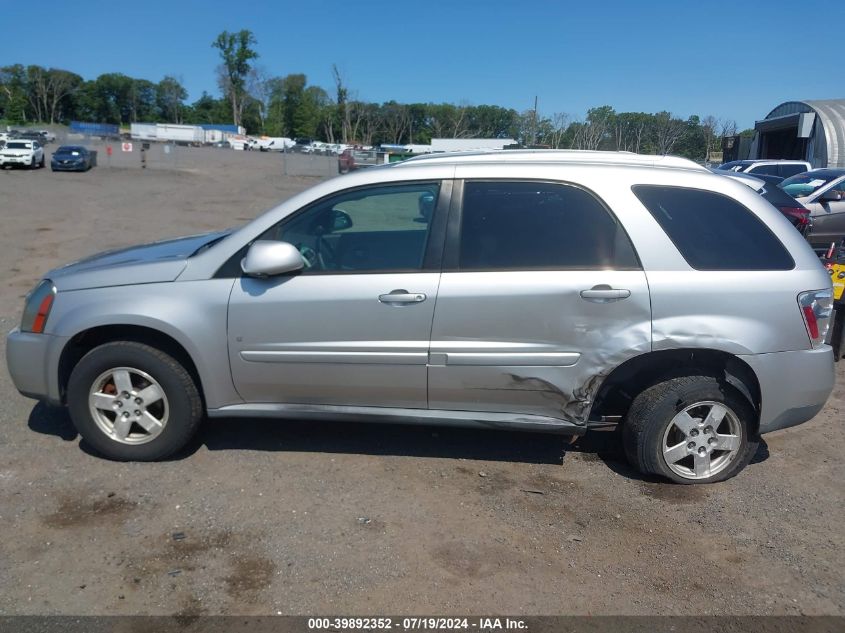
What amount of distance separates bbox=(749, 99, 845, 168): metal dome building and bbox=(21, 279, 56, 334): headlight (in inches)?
1444

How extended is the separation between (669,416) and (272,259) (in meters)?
2.42

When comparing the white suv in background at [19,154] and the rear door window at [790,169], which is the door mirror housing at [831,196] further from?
the white suv in background at [19,154]

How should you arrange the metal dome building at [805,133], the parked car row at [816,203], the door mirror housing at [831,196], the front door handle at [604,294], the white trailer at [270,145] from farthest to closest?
the white trailer at [270,145]
the metal dome building at [805,133]
the door mirror housing at [831,196]
the parked car row at [816,203]
the front door handle at [604,294]

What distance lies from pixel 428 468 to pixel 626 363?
1354 millimetres

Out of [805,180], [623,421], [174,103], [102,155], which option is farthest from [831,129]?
[174,103]

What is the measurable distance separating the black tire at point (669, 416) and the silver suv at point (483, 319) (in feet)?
0.04

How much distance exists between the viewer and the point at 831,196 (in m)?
13.8

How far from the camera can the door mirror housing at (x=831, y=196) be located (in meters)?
13.4

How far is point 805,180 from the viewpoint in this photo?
51.2 feet

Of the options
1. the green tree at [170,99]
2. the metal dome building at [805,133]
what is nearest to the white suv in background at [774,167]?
the metal dome building at [805,133]

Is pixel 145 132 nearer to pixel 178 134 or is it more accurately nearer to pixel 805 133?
pixel 178 134

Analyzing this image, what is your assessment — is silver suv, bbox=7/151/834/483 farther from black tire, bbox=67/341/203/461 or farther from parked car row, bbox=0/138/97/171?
parked car row, bbox=0/138/97/171

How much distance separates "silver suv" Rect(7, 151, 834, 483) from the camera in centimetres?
390

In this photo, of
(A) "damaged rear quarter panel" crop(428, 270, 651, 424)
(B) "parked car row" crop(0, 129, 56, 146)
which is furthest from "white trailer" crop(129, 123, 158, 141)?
(A) "damaged rear quarter panel" crop(428, 270, 651, 424)
